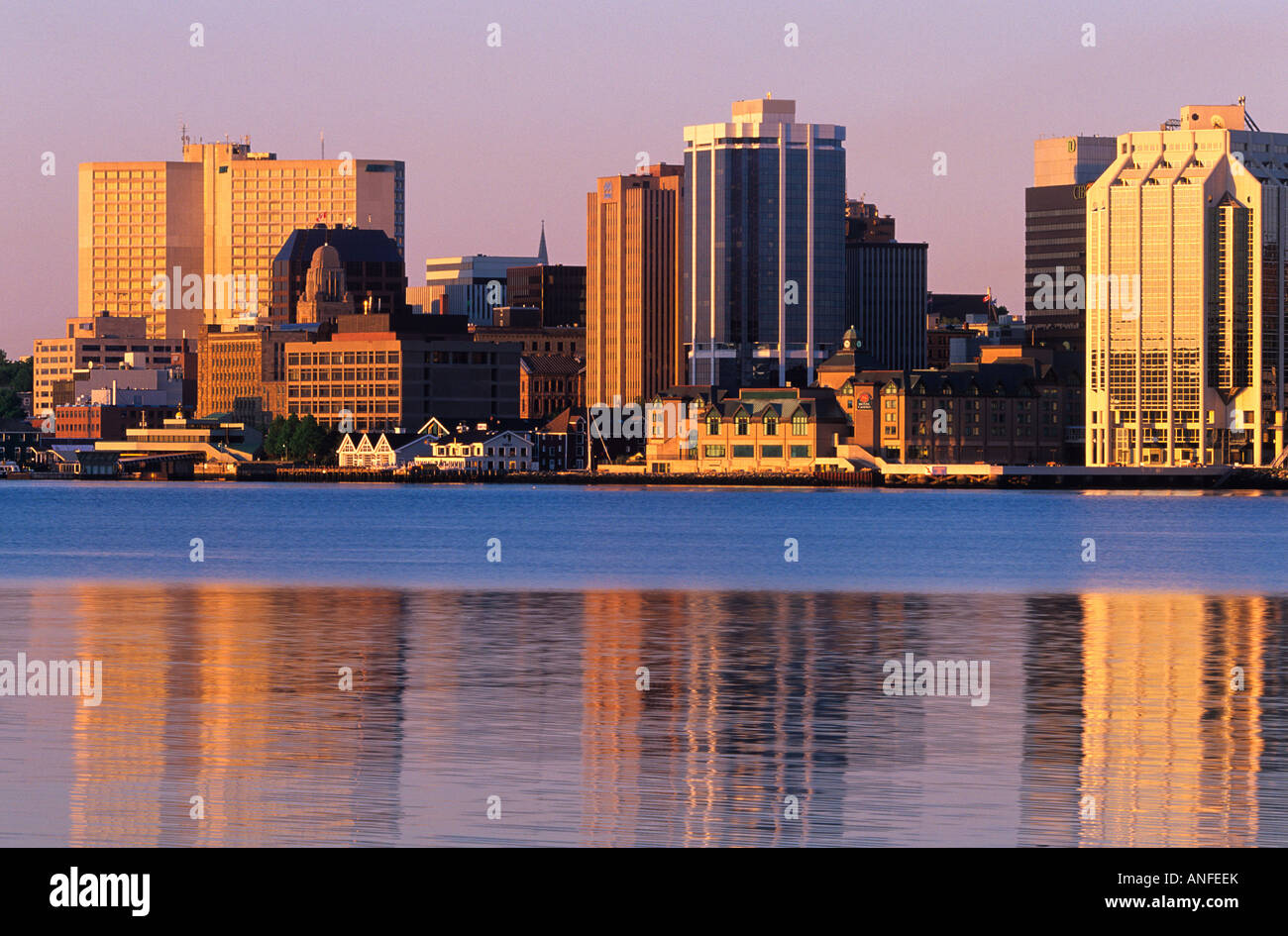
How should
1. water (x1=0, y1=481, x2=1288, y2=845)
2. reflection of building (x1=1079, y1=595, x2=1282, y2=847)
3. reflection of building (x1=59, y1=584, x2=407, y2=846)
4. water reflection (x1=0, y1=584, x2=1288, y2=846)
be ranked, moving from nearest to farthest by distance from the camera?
reflection of building (x1=59, y1=584, x2=407, y2=846) < water reflection (x1=0, y1=584, x2=1288, y2=846) < reflection of building (x1=1079, y1=595, x2=1282, y2=847) < water (x1=0, y1=481, x2=1288, y2=845)

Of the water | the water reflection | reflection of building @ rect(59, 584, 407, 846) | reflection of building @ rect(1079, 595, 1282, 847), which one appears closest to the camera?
reflection of building @ rect(59, 584, 407, 846)

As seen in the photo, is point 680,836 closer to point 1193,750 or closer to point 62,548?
point 1193,750

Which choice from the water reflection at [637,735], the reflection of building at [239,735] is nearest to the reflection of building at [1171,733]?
the water reflection at [637,735]

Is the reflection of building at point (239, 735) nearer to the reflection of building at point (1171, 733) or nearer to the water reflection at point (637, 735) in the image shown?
the water reflection at point (637, 735)

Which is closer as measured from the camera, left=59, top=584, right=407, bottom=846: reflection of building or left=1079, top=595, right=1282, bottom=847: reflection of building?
left=59, top=584, right=407, bottom=846: reflection of building

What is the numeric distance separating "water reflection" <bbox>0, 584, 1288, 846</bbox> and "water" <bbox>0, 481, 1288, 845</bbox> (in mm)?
105

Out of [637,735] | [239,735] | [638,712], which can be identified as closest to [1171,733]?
[637,735]

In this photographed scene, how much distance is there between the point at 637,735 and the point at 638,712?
363cm

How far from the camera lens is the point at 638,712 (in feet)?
134

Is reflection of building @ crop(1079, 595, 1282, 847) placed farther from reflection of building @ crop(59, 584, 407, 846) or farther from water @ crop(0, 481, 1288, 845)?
reflection of building @ crop(59, 584, 407, 846)

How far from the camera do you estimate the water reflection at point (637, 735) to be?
93.6ft

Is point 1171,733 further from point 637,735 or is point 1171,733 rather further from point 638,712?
point 638,712

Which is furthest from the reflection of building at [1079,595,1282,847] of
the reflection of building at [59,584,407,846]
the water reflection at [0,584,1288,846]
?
the reflection of building at [59,584,407,846]

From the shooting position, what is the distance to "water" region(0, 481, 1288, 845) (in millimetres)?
28859
